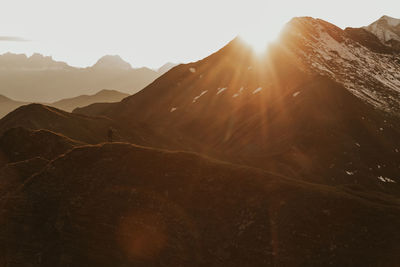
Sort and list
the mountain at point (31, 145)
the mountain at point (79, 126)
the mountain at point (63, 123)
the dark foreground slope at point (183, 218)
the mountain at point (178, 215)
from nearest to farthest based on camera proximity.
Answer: the dark foreground slope at point (183, 218)
the mountain at point (178, 215)
the mountain at point (31, 145)
the mountain at point (63, 123)
the mountain at point (79, 126)

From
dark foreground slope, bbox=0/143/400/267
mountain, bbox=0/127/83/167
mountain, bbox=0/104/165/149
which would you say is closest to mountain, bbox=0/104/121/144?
mountain, bbox=0/104/165/149

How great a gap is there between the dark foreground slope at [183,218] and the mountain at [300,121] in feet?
225

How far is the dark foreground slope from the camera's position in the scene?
109 ft

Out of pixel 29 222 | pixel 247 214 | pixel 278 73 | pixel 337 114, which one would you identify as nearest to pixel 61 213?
pixel 29 222

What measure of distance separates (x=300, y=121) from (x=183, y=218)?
108 meters

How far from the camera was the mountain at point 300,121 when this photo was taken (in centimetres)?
11475

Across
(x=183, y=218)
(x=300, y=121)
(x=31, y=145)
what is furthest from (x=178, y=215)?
(x=300, y=121)

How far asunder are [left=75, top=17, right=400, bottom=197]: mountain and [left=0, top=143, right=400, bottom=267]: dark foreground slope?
225ft

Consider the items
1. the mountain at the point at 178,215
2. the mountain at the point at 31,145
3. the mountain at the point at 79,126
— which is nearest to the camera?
the mountain at the point at 178,215

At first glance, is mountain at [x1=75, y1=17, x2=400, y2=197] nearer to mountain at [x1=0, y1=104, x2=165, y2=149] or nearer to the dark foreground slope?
mountain at [x1=0, y1=104, x2=165, y2=149]

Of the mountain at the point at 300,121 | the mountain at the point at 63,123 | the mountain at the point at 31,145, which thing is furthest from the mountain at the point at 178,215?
the mountain at the point at 300,121

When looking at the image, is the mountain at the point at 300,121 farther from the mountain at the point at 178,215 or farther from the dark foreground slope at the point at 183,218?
the dark foreground slope at the point at 183,218

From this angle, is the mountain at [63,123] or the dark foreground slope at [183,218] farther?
the mountain at [63,123]

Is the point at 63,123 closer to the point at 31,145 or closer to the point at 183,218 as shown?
the point at 31,145
